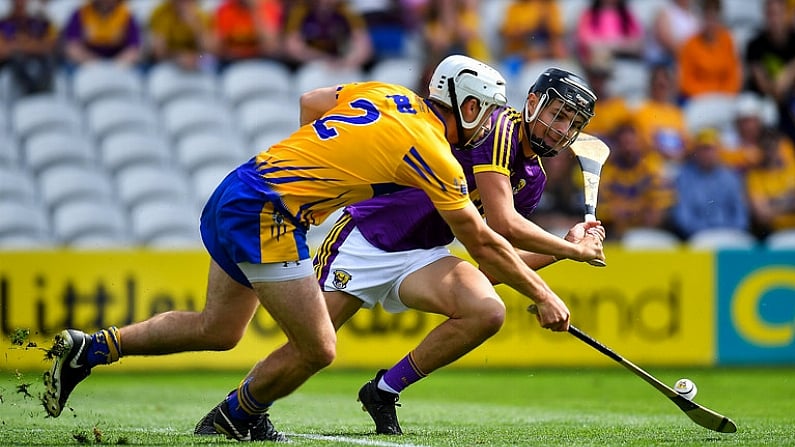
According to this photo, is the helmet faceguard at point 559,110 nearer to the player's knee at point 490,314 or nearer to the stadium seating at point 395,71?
the player's knee at point 490,314

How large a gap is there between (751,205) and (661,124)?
135cm

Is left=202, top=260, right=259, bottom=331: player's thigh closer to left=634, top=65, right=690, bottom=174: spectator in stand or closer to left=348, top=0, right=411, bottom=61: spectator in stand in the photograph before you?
left=634, top=65, right=690, bottom=174: spectator in stand

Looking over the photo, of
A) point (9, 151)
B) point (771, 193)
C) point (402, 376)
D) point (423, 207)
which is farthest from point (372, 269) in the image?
point (771, 193)

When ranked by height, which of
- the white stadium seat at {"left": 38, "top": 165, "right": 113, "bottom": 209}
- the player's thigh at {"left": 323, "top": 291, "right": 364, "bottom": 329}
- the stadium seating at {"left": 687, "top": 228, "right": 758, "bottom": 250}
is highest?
the player's thigh at {"left": 323, "top": 291, "right": 364, "bottom": 329}

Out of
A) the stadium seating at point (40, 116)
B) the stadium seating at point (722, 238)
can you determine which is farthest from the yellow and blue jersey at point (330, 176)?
the stadium seating at point (40, 116)

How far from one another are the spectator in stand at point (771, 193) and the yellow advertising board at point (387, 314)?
1.35 m

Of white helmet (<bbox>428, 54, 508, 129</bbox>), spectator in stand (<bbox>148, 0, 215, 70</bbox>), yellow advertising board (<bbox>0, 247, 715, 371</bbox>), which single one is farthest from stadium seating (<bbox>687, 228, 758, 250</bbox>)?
white helmet (<bbox>428, 54, 508, 129</bbox>)

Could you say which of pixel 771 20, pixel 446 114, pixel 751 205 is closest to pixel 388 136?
pixel 446 114

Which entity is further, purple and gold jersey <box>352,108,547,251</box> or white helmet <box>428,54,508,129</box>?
purple and gold jersey <box>352,108,547,251</box>

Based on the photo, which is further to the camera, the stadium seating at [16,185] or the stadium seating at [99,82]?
the stadium seating at [99,82]

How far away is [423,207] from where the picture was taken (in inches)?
288

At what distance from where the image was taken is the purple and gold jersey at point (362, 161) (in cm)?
601

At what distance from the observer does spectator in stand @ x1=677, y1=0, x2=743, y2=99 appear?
15227mm

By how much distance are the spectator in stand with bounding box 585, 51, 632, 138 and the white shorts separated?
6703 mm
